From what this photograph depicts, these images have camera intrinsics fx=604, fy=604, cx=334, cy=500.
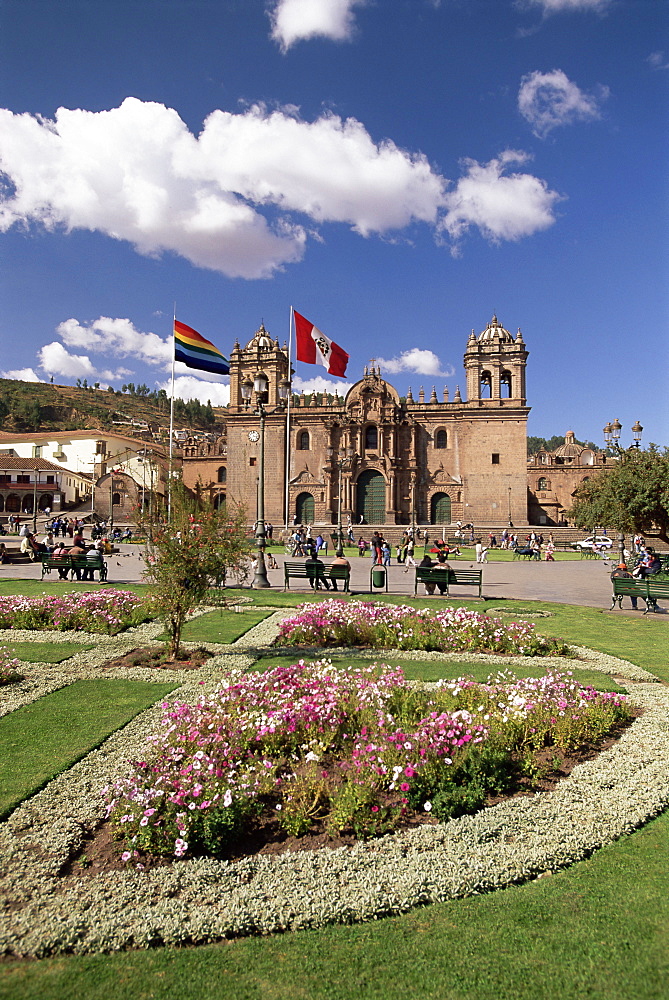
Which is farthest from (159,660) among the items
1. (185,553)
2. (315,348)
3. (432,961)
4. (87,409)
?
(87,409)

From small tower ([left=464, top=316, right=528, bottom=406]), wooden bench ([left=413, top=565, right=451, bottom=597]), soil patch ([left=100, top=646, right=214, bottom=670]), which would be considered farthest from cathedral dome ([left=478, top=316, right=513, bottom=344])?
soil patch ([left=100, top=646, right=214, bottom=670])

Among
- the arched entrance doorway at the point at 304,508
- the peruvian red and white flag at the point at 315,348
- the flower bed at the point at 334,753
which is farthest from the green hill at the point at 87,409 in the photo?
the flower bed at the point at 334,753

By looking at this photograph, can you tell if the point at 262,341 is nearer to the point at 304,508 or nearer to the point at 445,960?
the point at 304,508

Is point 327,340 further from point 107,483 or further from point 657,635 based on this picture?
point 107,483

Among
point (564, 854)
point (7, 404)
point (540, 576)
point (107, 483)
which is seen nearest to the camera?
point (564, 854)

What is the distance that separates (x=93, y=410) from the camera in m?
115

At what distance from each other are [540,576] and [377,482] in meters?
26.2

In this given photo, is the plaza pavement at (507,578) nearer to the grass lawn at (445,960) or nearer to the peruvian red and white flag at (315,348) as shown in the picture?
the peruvian red and white flag at (315,348)

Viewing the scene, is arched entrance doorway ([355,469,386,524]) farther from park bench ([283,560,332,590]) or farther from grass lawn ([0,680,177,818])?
grass lawn ([0,680,177,818])

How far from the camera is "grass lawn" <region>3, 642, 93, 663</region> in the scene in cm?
889

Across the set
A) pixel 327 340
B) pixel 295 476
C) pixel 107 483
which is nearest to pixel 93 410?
pixel 107 483

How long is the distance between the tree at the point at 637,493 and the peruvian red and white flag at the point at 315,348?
1250 cm

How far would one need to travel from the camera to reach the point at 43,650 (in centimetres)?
943

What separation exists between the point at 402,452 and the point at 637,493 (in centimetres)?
2730
